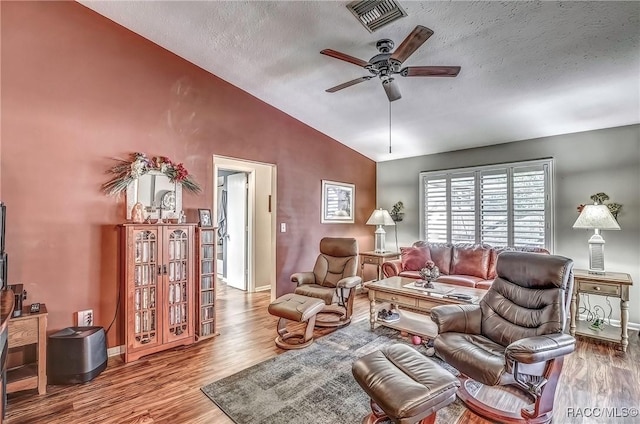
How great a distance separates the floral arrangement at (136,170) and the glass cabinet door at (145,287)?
56 cm

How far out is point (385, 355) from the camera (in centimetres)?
215

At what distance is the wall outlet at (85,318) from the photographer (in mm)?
2963

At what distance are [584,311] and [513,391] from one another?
8.03 feet

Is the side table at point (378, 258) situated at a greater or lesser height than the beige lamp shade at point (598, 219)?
lesser

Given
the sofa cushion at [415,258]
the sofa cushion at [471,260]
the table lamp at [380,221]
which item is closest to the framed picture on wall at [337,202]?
the table lamp at [380,221]

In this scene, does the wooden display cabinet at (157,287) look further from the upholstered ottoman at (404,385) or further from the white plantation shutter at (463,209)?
the white plantation shutter at (463,209)

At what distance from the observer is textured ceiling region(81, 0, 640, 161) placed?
2490 mm

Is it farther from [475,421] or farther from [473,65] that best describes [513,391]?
[473,65]

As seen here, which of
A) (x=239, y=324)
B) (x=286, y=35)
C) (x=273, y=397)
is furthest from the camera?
(x=239, y=324)

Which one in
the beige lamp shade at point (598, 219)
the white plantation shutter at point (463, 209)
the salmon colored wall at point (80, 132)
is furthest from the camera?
the white plantation shutter at point (463, 209)

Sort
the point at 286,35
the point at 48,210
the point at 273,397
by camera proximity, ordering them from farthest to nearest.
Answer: the point at 286,35 → the point at 48,210 → the point at 273,397

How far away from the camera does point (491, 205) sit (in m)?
4.86

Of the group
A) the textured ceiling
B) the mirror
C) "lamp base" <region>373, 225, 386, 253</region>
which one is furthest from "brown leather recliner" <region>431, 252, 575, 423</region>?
the mirror

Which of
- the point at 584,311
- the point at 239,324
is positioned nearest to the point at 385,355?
the point at 239,324
